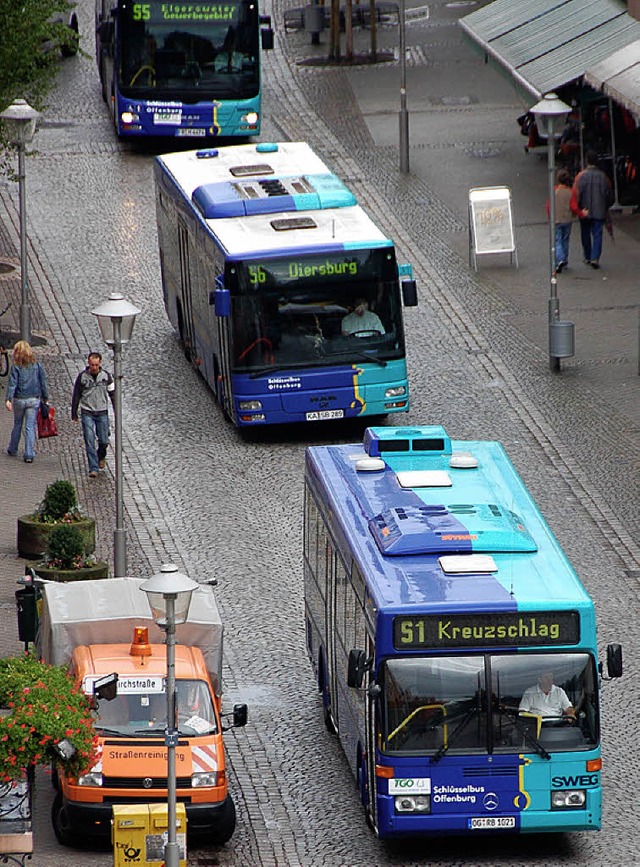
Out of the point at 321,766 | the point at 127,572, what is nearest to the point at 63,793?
the point at 321,766

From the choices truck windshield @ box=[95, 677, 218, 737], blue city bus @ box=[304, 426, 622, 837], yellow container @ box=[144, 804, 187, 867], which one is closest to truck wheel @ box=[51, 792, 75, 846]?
truck windshield @ box=[95, 677, 218, 737]

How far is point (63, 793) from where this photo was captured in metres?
17.4

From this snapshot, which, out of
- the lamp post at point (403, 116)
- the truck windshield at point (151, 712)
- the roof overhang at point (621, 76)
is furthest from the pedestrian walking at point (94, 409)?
the lamp post at point (403, 116)

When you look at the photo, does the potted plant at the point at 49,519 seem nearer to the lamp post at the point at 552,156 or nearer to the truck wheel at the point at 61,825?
the truck wheel at the point at 61,825

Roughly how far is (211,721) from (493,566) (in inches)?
105

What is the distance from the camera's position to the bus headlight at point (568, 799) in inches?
663

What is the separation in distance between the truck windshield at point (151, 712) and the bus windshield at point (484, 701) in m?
1.84

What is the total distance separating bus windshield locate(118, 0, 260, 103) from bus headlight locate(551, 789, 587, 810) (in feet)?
90.6

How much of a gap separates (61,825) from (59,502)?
711 cm

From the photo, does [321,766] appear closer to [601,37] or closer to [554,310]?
[554,310]

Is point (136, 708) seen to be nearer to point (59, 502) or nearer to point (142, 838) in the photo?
point (142, 838)

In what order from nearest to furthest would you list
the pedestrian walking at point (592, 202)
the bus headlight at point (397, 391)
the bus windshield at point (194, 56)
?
the bus headlight at point (397, 391), the pedestrian walking at point (592, 202), the bus windshield at point (194, 56)

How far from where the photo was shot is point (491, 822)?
55.3 feet

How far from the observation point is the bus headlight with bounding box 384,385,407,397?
2900 centimetres
